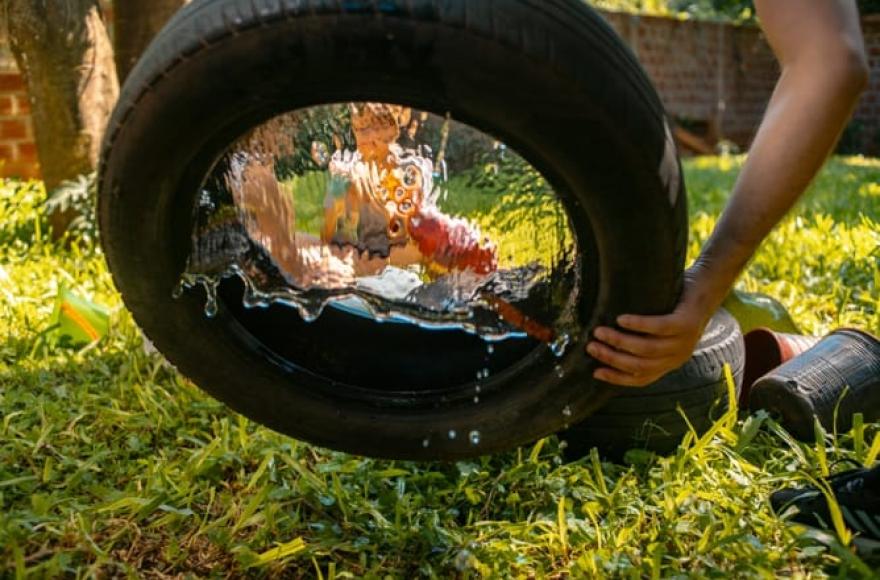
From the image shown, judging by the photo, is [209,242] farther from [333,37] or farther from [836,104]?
[836,104]

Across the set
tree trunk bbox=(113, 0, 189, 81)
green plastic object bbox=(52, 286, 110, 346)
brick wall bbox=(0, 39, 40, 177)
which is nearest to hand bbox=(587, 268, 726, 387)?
green plastic object bbox=(52, 286, 110, 346)

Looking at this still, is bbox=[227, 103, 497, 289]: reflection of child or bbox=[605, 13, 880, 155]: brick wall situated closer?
bbox=[227, 103, 497, 289]: reflection of child

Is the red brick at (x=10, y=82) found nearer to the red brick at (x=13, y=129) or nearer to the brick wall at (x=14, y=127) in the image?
the brick wall at (x=14, y=127)

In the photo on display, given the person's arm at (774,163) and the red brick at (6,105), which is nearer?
the person's arm at (774,163)

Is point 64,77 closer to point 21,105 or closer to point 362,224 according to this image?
point 21,105

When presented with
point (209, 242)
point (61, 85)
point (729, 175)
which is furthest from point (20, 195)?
point (729, 175)

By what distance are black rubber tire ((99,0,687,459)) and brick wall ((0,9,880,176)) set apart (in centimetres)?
1117

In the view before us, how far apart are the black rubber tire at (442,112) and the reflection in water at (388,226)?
8 centimetres

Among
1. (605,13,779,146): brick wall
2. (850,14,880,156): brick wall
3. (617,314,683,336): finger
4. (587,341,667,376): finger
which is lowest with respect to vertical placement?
(587,341,667,376): finger

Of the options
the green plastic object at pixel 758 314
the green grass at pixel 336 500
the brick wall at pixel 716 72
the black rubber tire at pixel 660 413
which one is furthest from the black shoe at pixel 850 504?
the brick wall at pixel 716 72

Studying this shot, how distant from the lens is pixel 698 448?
74.5 inches

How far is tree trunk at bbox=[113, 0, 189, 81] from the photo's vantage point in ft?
13.0

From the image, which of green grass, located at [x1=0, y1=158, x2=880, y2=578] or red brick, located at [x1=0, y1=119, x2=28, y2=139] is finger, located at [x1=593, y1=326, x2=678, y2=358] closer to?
green grass, located at [x1=0, y1=158, x2=880, y2=578]

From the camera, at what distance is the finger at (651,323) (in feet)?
4.90
